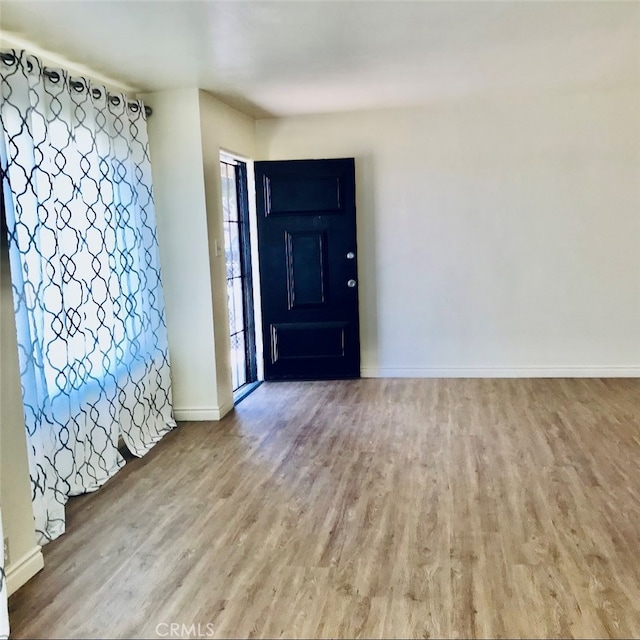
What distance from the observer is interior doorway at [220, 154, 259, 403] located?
5371 millimetres

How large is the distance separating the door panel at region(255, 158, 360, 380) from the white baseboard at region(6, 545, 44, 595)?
3.16 m

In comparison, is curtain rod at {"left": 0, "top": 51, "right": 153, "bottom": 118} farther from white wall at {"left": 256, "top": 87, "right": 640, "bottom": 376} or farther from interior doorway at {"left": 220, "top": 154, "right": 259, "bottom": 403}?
white wall at {"left": 256, "top": 87, "right": 640, "bottom": 376}

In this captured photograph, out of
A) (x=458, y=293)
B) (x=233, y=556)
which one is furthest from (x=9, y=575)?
(x=458, y=293)

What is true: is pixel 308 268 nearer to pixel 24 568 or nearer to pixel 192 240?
pixel 192 240

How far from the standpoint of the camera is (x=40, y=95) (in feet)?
10.0

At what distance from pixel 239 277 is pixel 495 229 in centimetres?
232

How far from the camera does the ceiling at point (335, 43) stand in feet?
9.15

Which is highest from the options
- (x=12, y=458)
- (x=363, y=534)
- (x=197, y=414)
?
(x=12, y=458)

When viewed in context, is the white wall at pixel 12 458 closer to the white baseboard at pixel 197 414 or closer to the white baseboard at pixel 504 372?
the white baseboard at pixel 197 414

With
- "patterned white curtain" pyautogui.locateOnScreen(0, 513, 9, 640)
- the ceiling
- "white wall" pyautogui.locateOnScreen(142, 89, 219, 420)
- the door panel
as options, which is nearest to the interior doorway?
the door panel

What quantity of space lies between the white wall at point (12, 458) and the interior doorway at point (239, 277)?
2708mm

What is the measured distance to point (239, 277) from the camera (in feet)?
18.4

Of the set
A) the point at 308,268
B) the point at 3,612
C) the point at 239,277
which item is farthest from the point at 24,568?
the point at 308,268

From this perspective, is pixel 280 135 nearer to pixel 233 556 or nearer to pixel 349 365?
pixel 349 365
